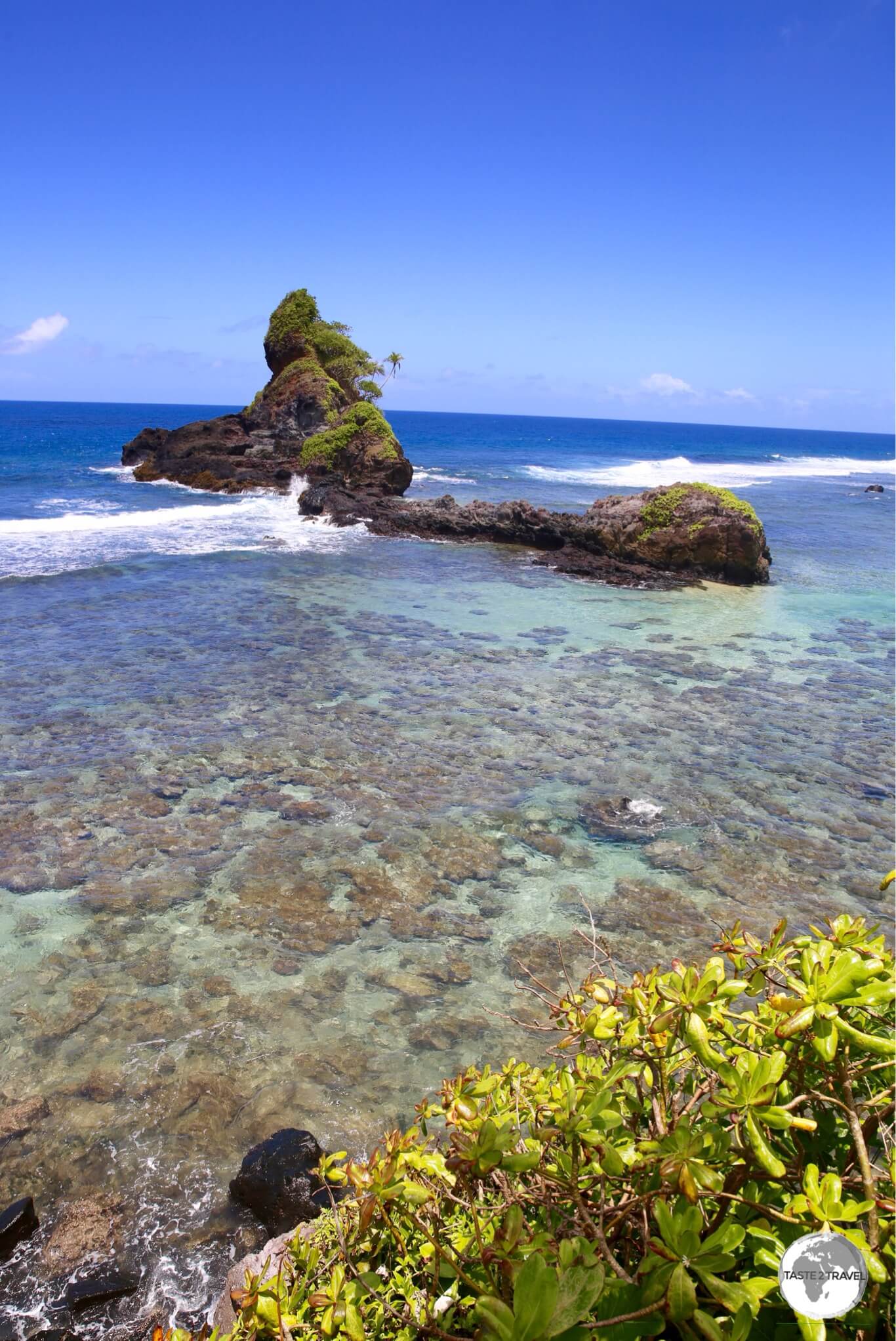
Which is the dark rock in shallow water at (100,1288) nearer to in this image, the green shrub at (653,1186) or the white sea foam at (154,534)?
the green shrub at (653,1186)

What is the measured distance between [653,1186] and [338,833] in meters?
6.31

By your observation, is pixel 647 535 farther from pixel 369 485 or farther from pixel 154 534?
pixel 154 534

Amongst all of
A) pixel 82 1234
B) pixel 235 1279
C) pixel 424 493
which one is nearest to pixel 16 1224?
pixel 82 1234

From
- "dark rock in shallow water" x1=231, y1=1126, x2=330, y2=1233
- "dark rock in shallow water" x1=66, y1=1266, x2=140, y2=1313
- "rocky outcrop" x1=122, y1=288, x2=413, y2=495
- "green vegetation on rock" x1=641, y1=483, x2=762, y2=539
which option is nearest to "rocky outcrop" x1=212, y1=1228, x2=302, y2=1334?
"dark rock in shallow water" x1=231, y1=1126, x2=330, y2=1233

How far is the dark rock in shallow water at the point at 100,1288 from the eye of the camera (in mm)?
3691

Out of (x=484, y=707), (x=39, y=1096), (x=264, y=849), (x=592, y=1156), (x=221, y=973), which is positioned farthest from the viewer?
(x=484, y=707)

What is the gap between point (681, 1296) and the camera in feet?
4.78

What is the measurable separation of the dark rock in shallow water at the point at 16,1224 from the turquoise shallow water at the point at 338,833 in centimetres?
12

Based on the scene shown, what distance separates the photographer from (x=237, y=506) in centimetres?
3241

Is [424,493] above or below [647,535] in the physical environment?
above

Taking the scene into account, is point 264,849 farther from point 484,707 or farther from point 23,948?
point 484,707

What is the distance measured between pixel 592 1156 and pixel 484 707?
9446mm

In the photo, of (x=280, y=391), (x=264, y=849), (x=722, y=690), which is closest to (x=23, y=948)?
(x=264, y=849)

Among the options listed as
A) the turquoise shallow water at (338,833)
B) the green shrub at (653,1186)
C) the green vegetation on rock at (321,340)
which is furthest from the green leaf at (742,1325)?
the green vegetation on rock at (321,340)
